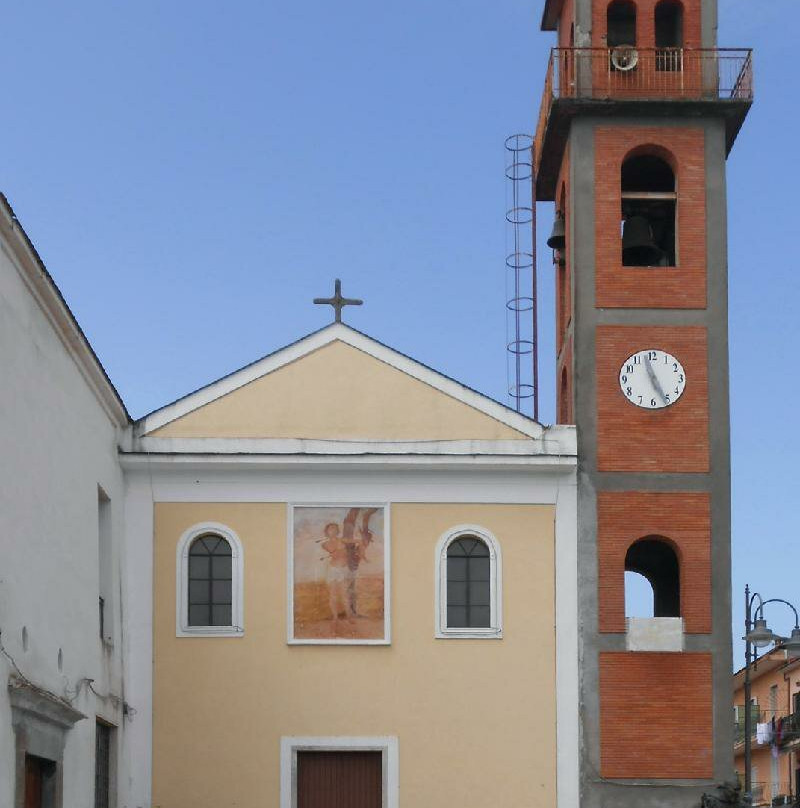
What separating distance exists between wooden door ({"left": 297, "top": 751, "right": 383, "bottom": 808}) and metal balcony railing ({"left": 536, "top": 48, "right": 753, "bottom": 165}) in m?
10.0

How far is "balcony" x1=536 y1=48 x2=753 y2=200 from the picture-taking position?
26.0 metres

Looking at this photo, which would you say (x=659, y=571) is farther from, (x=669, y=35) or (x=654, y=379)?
(x=669, y=35)

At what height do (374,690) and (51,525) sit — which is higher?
(51,525)

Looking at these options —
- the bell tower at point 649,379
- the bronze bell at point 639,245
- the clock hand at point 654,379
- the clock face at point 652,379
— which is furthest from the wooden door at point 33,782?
the bronze bell at point 639,245

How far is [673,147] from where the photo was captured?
26109 millimetres

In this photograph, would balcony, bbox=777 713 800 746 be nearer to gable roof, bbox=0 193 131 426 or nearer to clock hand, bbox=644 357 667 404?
clock hand, bbox=644 357 667 404

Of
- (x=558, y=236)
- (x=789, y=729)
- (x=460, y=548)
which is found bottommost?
(x=789, y=729)

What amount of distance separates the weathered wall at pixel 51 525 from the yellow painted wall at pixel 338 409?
1.94 m

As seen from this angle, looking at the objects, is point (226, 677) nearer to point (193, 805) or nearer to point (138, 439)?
point (193, 805)

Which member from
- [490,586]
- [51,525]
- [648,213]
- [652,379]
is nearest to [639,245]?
[648,213]

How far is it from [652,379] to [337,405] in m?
4.59

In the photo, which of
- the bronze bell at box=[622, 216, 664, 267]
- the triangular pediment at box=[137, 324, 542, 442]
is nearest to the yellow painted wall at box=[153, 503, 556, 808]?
the triangular pediment at box=[137, 324, 542, 442]

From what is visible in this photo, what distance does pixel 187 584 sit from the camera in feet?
82.4

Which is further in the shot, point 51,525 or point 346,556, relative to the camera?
point 346,556
